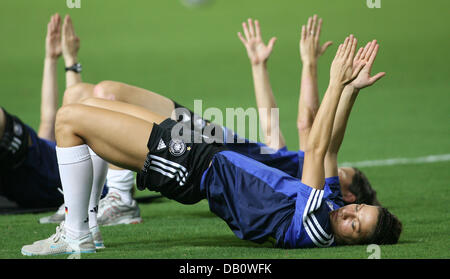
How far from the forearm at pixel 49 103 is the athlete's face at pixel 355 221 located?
360 centimetres

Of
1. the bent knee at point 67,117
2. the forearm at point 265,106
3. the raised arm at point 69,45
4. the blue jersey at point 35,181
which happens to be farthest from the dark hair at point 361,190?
the raised arm at point 69,45

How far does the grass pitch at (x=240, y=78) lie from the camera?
16.5 feet

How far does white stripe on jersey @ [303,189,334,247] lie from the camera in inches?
169

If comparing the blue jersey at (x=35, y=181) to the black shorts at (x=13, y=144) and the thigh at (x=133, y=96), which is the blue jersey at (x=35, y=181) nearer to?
the black shorts at (x=13, y=144)

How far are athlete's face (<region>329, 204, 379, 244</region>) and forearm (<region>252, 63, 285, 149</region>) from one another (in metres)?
1.77

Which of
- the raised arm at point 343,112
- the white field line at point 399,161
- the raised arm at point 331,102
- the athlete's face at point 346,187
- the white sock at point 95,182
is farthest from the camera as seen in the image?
the white field line at point 399,161

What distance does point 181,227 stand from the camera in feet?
18.1

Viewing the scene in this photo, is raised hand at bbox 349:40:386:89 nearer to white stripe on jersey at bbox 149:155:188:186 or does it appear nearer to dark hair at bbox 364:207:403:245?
dark hair at bbox 364:207:403:245

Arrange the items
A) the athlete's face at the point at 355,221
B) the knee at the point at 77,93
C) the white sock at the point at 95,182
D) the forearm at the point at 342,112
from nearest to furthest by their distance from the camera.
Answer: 1. the athlete's face at the point at 355,221
2. the white sock at the point at 95,182
3. the forearm at the point at 342,112
4. the knee at the point at 77,93

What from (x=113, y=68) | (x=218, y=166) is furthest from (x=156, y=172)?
(x=113, y=68)

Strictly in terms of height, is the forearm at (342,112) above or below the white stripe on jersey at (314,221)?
above

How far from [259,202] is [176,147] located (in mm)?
566

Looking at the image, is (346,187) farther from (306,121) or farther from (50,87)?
(50,87)

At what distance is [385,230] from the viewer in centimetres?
449
